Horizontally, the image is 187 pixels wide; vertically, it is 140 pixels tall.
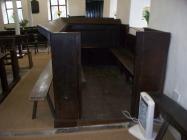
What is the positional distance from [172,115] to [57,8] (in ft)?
33.4

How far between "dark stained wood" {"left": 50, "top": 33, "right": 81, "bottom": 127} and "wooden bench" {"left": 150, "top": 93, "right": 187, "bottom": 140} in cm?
85

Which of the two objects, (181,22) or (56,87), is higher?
(181,22)

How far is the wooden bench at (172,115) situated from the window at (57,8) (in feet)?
31.4

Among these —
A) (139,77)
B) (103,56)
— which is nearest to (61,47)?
(139,77)

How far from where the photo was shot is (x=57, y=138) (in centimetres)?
209

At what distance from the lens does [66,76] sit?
6.75 feet

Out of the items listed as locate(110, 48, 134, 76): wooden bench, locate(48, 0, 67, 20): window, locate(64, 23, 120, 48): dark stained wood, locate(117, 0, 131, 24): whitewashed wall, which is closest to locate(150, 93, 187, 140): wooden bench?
locate(110, 48, 134, 76): wooden bench

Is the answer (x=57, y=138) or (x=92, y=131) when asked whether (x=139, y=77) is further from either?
(x=57, y=138)

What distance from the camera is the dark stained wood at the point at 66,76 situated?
6.40 ft

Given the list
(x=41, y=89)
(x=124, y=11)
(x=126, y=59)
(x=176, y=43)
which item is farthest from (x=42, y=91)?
(x=124, y=11)

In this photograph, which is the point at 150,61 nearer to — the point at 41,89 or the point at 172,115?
the point at 172,115

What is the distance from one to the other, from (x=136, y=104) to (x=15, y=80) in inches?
97.7

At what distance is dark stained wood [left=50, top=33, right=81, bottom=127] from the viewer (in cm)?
195

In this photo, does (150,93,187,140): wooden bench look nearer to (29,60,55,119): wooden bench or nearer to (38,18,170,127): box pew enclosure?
(38,18,170,127): box pew enclosure
